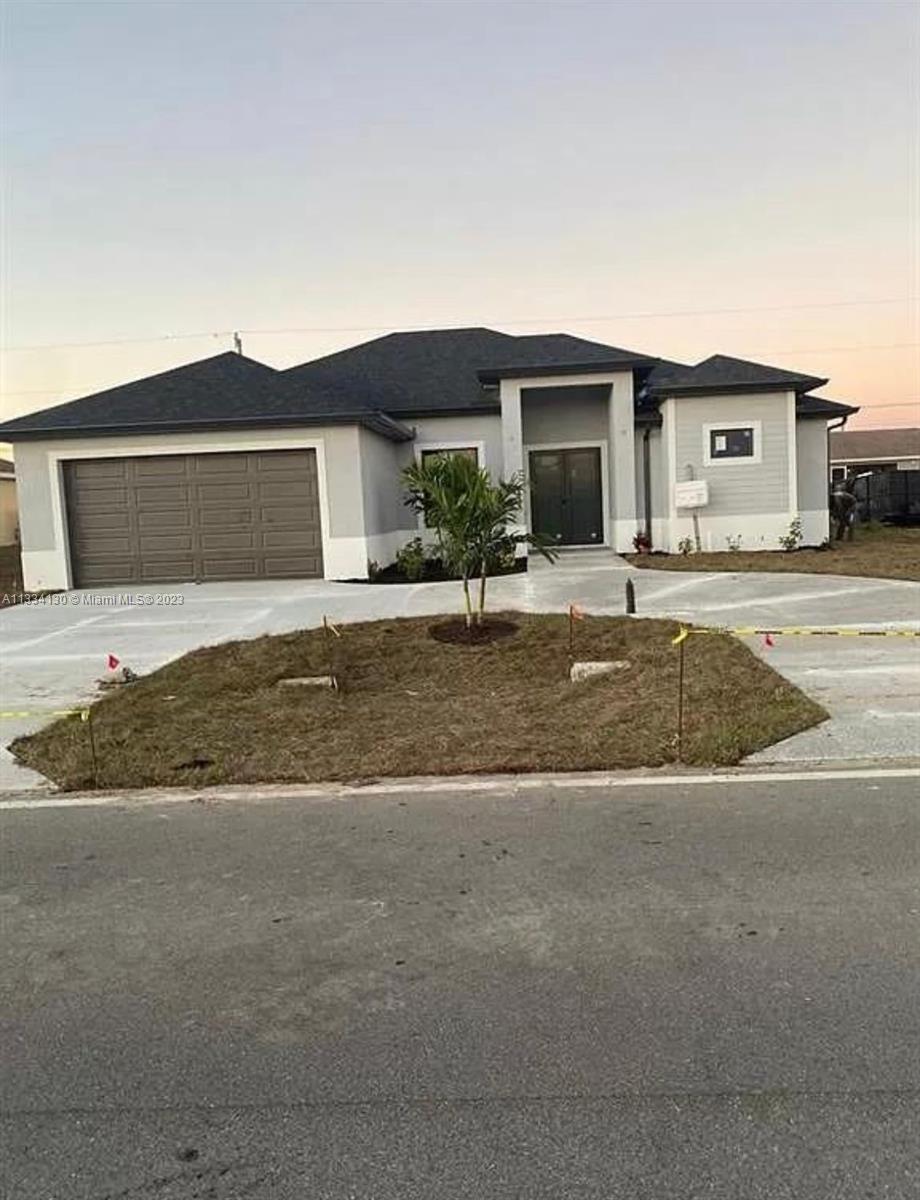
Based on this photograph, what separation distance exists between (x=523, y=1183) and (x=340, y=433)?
16089mm

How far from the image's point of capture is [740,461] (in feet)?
65.2

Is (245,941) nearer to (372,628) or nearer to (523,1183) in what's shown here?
(523,1183)

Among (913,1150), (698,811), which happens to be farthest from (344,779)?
(913,1150)

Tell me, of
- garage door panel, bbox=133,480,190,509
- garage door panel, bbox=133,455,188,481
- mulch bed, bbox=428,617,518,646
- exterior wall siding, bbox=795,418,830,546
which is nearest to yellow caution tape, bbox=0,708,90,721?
mulch bed, bbox=428,617,518,646

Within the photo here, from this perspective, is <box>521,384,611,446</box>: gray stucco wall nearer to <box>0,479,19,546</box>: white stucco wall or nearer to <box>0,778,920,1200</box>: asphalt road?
<box>0,778,920,1200</box>: asphalt road

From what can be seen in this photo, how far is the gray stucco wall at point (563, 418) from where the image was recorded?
21.5m

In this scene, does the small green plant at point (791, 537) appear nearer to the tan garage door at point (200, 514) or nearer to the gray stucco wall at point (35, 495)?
the tan garage door at point (200, 514)

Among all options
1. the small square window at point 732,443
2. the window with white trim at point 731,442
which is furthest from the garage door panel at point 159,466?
the small square window at point 732,443

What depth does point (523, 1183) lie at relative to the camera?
2.37m

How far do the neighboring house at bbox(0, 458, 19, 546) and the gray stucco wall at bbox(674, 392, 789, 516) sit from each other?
32.0 metres

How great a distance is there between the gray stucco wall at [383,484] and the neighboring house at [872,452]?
3248 centimetres

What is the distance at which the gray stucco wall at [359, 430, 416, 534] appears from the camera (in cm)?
1812

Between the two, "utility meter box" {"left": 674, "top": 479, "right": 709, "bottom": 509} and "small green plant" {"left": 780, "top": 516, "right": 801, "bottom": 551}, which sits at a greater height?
"utility meter box" {"left": 674, "top": 479, "right": 709, "bottom": 509}

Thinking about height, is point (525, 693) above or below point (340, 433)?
below
